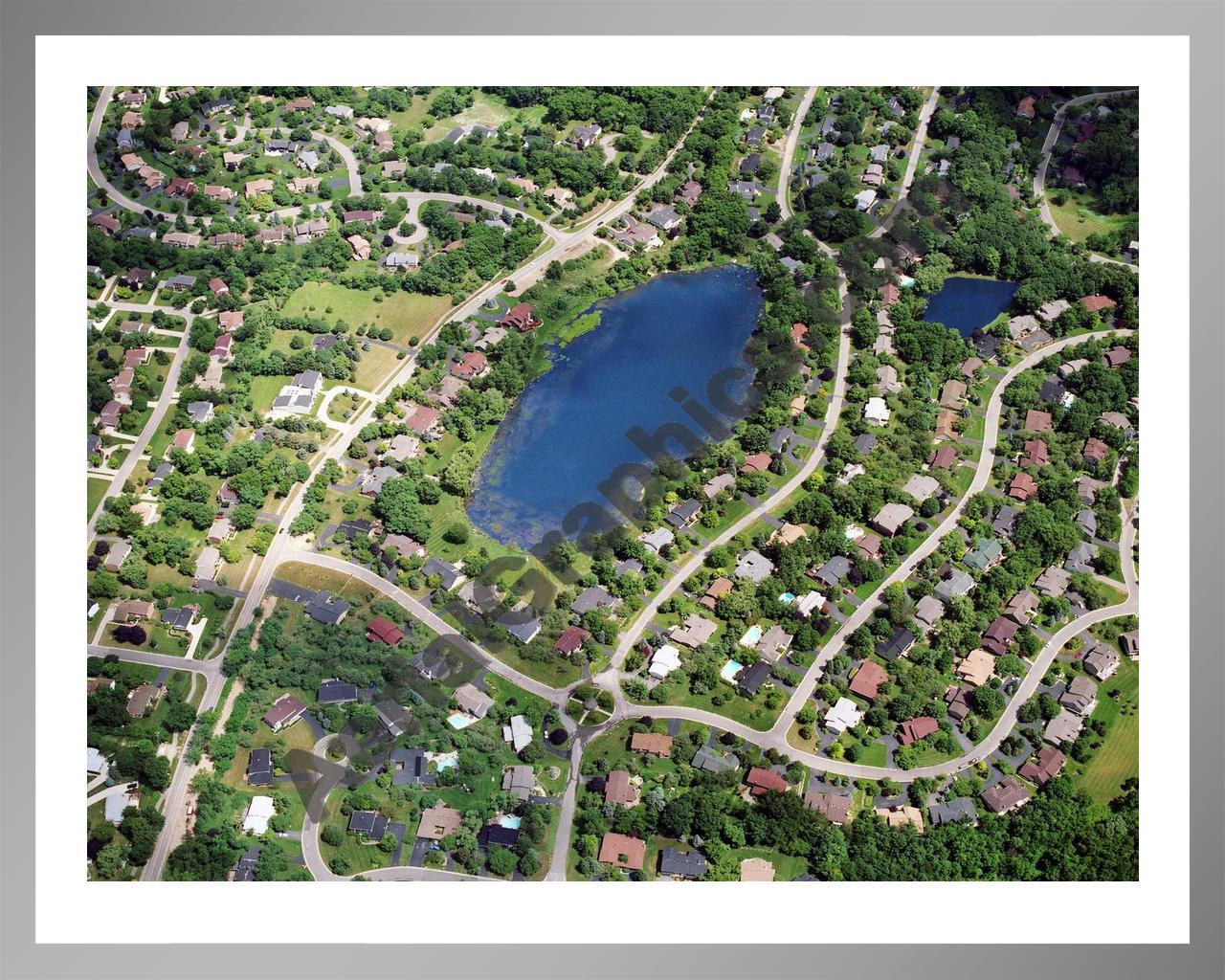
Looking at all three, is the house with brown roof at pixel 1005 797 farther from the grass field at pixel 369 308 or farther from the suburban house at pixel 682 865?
the grass field at pixel 369 308

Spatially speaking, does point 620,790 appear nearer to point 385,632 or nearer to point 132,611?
point 385,632

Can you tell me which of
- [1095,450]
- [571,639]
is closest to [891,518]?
[1095,450]

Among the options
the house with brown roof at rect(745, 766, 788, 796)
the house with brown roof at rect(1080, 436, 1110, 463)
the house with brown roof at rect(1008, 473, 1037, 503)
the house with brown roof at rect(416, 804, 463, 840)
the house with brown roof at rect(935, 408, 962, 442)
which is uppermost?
the house with brown roof at rect(935, 408, 962, 442)

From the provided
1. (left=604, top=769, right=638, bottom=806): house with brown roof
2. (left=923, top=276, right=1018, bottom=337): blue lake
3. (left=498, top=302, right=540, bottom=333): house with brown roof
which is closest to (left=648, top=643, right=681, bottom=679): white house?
(left=604, top=769, right=638, bottom=806): house with brown roof

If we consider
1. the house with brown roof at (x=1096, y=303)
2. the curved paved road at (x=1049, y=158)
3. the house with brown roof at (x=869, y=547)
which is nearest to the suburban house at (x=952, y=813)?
the house with brown roof at (x=869, y=547)

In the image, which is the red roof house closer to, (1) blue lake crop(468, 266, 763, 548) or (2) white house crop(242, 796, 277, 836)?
(1) blue lake crop(468, 266, 763, 548)
